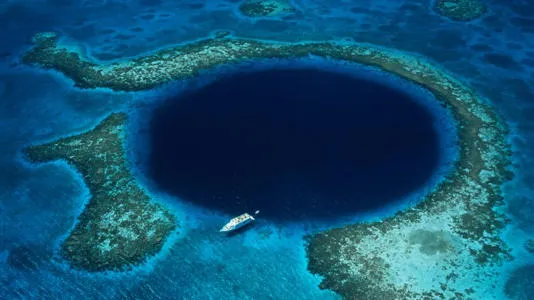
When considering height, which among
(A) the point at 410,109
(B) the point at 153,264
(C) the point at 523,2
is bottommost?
(B) the point at 153,264

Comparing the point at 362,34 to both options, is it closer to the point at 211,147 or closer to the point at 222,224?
the point at 211,147

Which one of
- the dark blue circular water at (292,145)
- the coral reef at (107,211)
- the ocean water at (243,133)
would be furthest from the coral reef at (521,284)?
the coral reef at (107,211)

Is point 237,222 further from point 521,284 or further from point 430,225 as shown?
point 521,284

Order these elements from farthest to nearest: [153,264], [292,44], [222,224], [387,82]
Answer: [292,44]
[387,82]
[222,224]
[153,264]

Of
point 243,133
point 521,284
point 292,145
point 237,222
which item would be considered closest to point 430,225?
point 521,284

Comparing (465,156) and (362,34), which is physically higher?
(362,34)

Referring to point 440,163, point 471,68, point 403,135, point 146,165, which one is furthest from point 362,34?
point 146,165
